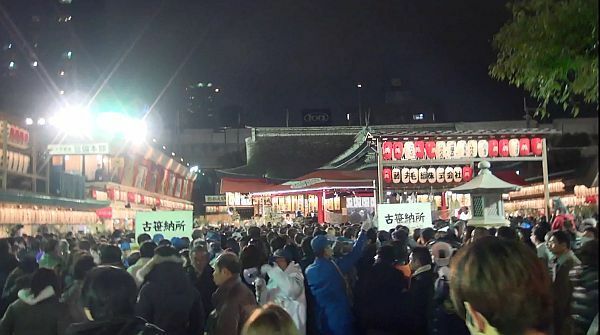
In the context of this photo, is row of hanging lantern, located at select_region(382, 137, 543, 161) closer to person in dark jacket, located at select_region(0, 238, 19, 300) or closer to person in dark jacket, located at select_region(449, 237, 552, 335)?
person in dark jacket, located at select_region(0, 238, 19, 300)

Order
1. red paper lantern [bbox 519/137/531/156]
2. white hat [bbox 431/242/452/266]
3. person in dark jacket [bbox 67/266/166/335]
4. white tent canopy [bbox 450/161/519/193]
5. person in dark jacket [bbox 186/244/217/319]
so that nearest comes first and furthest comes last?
person in dark jacket [bbox 67/266/166/335]
white hat [bbox 431/242/452/266]
person in dark jacket [bbox 186/244/217/319]
white tent canopy [bbox 450/161/519/193]
red paper lantern [bbox 519/137/531/156]

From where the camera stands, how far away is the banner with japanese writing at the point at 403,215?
12.0 meters

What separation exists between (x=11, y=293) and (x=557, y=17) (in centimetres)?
657

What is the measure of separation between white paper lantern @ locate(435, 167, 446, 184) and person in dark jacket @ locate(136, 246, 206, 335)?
817 inches

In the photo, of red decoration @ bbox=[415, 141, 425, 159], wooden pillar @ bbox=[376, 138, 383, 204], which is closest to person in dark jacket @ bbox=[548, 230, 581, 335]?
wooden pillar @ bbox=[376, 138, 383, 204]

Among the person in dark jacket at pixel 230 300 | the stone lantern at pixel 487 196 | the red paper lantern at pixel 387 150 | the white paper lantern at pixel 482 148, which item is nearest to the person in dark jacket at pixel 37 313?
the person in dark jacket at pixel 230 300

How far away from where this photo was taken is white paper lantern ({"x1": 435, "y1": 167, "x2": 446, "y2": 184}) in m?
25.6

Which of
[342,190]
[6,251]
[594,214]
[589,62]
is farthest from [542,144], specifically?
[594,214]

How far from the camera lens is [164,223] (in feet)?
36.4

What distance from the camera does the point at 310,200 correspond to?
105 feet

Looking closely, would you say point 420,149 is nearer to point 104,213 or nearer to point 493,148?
point 493,148

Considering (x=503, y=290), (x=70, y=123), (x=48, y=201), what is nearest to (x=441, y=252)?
(x=503, y=290)

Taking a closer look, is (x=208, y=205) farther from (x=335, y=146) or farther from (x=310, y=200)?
(x=310, y=200)

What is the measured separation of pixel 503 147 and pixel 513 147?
363mm
